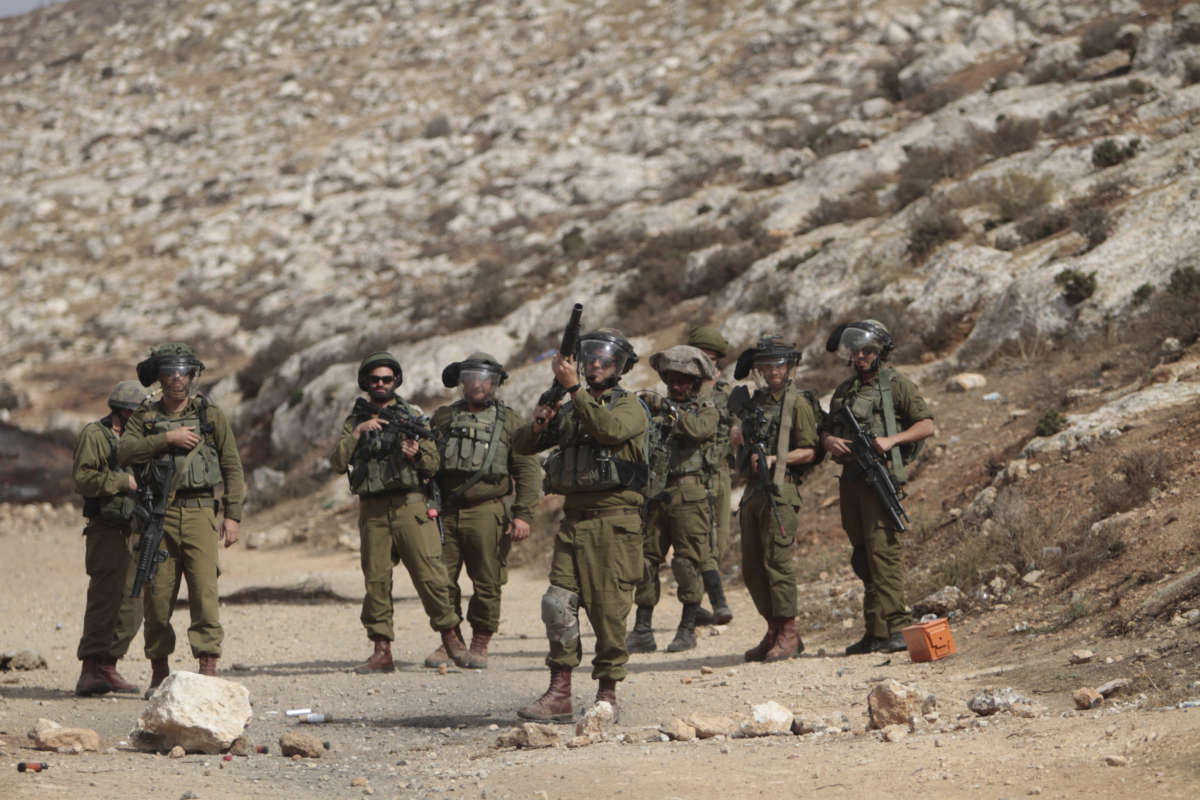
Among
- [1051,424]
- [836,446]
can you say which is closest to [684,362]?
[836,446]

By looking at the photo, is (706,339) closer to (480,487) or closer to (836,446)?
(836,446)

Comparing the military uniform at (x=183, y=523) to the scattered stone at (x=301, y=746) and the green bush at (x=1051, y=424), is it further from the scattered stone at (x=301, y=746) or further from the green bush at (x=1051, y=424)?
the green bush at (x=1051, y=424)

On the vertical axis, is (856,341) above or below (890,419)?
above

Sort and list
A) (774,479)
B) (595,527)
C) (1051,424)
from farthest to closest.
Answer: (1051,424)
(774,479)
(595,527)

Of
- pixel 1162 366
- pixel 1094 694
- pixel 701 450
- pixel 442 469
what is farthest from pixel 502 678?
pixel 1162 366

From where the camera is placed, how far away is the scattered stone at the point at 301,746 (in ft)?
19.5

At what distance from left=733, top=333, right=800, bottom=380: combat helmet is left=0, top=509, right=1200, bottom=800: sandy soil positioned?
77.7 inches

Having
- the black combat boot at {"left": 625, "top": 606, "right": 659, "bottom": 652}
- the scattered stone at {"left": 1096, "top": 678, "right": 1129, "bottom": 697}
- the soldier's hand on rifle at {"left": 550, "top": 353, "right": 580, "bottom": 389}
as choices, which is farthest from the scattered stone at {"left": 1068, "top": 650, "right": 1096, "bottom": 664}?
the black combat boot at {"left": 625, "top": 606, "right": 659, "bottom": 652}

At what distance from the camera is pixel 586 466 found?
20.6 ft

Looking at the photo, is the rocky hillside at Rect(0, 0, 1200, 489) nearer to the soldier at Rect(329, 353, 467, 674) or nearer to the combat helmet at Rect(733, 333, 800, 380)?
the combat helmet at Rect(733, 333, 800, 380)

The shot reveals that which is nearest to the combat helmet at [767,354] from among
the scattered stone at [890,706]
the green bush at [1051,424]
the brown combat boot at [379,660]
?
the scattered stone at [890,706]

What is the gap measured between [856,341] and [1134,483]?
2596mm

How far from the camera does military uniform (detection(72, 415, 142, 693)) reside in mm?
7828

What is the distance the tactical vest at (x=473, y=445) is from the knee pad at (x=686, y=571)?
4.70ft
